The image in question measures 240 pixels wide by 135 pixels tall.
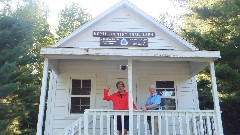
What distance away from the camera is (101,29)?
1062 cm

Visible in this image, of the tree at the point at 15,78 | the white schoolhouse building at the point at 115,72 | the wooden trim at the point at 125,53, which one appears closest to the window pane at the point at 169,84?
the white schoolhouse building at the point at 115,72

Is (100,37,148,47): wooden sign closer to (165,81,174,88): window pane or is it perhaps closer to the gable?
the gable

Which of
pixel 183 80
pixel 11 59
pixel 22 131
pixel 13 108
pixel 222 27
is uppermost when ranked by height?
pixel 222 27

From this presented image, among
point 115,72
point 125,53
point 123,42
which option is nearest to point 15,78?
point 115,72

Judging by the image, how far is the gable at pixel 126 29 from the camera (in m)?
10.3

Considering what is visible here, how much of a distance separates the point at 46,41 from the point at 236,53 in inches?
730

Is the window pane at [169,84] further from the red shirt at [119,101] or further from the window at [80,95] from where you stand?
the window at [80,95]

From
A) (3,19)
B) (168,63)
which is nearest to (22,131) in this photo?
(3,19)

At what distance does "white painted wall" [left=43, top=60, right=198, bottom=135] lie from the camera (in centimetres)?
1029

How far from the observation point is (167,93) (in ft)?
34.7

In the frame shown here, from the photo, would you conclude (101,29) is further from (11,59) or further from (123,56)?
(11,59)

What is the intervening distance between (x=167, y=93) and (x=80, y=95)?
2.96 m

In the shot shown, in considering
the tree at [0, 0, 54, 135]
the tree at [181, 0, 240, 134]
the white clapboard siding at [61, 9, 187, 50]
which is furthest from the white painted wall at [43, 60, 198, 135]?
the tree at [0, 0, 54, 135]

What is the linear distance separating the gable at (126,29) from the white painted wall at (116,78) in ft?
2.07
